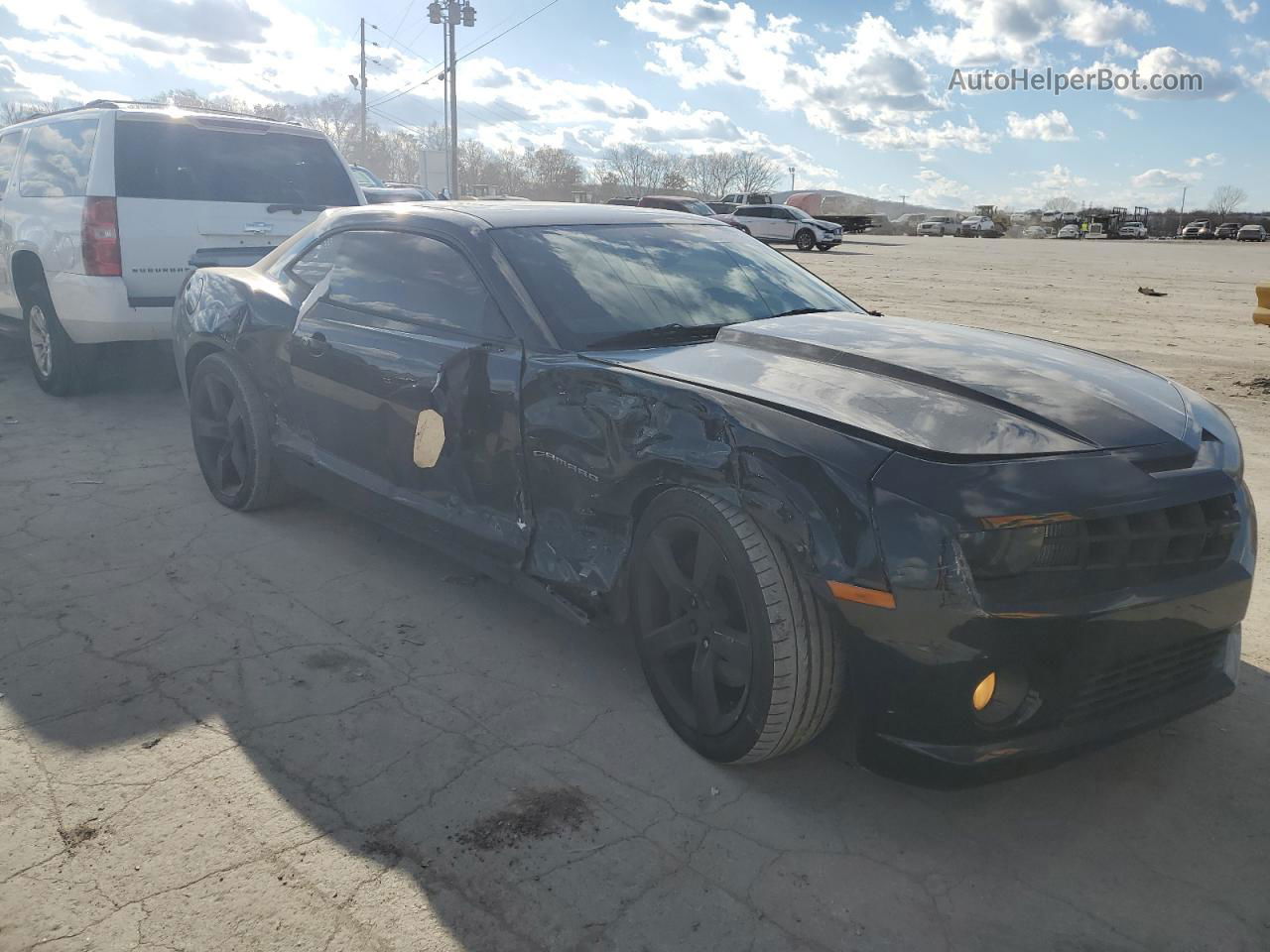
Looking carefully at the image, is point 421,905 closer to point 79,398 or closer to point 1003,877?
point 1003,877

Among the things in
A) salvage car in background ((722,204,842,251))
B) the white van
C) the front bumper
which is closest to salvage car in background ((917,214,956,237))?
salvage car in background ((722,204,842,251))

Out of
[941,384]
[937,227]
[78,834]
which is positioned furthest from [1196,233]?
[78,834]

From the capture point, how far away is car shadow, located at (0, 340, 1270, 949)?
2221mm

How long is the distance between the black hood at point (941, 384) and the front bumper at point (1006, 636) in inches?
5.2

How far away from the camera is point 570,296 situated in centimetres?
338

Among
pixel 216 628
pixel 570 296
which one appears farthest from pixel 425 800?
pixel 570 296

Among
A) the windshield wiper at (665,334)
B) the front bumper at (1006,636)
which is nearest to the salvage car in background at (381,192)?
the windshield wiper at (665,334)

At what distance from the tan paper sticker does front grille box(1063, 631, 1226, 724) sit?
2190 millimetres

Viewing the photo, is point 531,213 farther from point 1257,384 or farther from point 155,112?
point 1257,384

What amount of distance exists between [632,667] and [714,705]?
0.68 metres

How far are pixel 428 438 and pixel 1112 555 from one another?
226 cm

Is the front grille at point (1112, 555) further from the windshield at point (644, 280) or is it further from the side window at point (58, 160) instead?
the side window at point (58, 160)

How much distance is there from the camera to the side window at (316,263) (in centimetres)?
431

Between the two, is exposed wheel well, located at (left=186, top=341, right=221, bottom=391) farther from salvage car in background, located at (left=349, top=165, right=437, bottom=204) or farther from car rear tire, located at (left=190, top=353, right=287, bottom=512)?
salvage car in background, located at (left=349, top=165, right=437, bottom=204)
